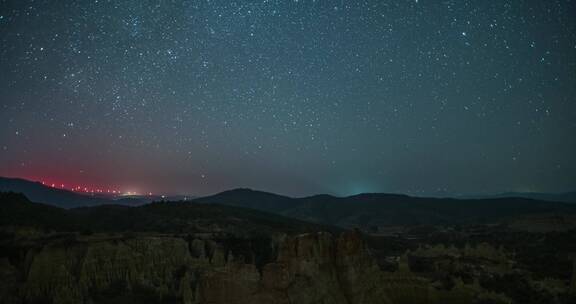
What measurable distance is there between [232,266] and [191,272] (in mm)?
32877

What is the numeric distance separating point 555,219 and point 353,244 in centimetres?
12691

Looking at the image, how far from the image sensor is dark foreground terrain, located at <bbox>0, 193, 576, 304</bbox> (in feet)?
56.1

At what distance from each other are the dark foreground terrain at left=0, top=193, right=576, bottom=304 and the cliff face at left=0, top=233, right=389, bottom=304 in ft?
0.17

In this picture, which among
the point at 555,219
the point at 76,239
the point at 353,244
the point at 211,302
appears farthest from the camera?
the point at 555,219

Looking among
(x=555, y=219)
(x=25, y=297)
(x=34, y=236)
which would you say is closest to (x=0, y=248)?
(x=34, y=236)

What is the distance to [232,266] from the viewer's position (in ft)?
60.2

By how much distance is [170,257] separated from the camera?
51.7 meters

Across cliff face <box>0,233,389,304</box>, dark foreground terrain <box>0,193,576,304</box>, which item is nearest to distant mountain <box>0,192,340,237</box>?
dark foreground terrain <box>0,193,576,304</box>

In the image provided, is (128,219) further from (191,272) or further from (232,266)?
(232,266)

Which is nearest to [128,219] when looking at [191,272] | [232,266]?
[191,272]

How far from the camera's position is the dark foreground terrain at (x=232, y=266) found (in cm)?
1711

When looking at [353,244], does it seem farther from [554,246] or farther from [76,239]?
[554,246]

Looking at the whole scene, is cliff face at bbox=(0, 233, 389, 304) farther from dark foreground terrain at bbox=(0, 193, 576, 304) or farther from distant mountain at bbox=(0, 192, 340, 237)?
distant mountain at bbox=(0, 192, 340, 237)

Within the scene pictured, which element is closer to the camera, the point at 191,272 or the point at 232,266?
the point at 232,266
